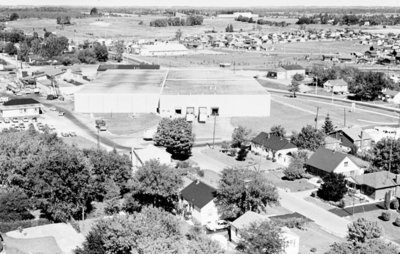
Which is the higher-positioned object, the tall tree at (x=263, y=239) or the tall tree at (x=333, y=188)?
the tall tree at (x=263, y=239)

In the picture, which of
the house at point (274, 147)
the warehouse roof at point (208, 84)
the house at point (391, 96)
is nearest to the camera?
the house at point (274, 147)

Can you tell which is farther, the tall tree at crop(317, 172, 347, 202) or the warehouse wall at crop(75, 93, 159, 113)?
the warehouse wall at crop(75, 93, 159, 113)

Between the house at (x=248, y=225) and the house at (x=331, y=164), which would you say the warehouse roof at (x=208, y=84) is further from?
the house at (x=248, y=225)

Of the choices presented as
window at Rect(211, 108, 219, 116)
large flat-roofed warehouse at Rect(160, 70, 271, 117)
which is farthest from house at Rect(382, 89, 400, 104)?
window at Rect(211, 108, 219, 116)

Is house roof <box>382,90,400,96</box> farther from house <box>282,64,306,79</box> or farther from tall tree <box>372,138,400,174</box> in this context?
tall tree <box>372,138,400,174</box>

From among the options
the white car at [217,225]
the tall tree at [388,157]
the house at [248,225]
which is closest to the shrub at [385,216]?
the house at [248,225]

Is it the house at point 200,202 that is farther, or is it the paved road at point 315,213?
the house at point 200,202

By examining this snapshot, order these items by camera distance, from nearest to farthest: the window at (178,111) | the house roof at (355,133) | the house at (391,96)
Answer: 1. the house roof at (355,133)
2. the window at (178,111)
3. the house at (391,96)
